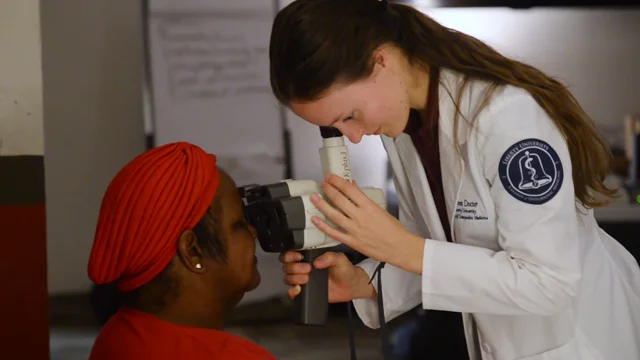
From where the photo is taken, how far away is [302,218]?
3.68 feet

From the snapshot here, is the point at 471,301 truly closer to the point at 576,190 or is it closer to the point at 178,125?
the point at 576,190

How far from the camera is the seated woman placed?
1022 mm

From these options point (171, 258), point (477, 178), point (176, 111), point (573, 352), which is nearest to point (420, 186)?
point (477, 178)

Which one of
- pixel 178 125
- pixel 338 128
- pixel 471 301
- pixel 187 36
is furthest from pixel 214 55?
pixel 471 301

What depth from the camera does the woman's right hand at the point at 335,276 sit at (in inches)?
48.2

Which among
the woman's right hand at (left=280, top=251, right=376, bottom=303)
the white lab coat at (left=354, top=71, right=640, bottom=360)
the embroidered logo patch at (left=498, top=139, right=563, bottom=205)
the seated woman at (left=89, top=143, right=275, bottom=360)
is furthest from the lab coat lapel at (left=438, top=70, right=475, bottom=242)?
the seated woman at (left=89, top=143, right=275, bottom=360)

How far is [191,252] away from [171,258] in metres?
0.03

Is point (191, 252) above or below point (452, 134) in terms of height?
below

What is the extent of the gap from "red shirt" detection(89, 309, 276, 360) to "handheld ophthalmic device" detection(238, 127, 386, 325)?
0.18 metres

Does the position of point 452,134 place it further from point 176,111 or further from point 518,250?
point 176,111

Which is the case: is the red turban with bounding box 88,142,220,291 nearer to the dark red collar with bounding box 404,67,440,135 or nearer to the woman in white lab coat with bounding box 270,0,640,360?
the woman in white lab coat with bounding box 270,0,640,360

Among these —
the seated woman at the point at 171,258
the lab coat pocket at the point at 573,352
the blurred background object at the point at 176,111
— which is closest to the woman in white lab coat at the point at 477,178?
the lab coat pocket at the point at 573,352

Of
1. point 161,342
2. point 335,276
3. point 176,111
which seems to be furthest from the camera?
point 176,111

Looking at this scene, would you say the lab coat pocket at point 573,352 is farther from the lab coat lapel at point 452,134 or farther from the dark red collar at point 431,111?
the dark red collar at point 431,111
